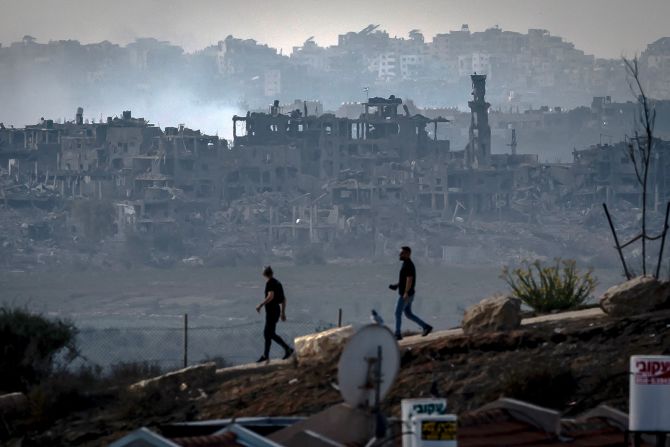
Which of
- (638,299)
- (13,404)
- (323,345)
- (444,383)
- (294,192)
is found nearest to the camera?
(444,383)

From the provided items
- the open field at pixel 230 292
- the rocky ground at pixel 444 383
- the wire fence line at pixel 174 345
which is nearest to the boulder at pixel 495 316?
the rocky ground at pixel 444 383

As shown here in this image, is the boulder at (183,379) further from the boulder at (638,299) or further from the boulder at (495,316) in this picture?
the boulder at (638,299)

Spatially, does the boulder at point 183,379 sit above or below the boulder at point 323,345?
below

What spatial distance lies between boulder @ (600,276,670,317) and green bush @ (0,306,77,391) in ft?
20.8

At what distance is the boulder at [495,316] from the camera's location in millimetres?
19141

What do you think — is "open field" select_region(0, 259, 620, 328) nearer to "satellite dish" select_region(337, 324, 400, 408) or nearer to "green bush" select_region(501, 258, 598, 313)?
"green bush" select_region(501, 258, 598, 313)

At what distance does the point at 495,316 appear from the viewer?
19250 mm

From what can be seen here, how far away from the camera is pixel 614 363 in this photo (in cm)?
1703

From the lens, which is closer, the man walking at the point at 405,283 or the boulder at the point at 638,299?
the man walking at the point at 405,283

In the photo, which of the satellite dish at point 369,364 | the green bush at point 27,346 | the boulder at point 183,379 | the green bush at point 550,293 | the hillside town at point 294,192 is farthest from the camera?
the hillside town at point 294,192

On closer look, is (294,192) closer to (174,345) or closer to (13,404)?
(174,345)

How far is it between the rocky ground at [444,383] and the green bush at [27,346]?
168 centimetres

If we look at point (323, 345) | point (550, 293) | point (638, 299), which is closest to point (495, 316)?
point (638, 299)

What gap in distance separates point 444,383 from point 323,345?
5.68 ft
